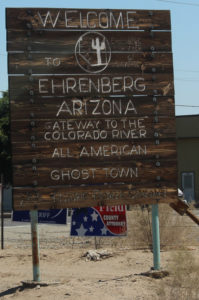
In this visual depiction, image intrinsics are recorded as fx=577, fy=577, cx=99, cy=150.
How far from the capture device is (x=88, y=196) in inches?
350

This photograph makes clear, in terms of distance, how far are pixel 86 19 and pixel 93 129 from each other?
5.65 ft

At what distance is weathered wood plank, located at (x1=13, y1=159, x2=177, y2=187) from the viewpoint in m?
8.69

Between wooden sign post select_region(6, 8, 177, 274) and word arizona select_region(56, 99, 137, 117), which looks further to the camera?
word arizona select_region(56, 99, 137, 117)

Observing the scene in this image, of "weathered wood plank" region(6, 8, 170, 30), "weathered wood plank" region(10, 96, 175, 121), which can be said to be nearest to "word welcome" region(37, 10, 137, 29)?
"weathered wood plank" region(6, 8, 170, 30)

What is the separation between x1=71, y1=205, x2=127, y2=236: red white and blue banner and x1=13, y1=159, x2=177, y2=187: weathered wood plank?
207cm

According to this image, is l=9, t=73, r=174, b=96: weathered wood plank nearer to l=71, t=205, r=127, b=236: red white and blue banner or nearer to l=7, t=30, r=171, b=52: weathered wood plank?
l=7, t=30, r=171, b=52: weathered wood plank

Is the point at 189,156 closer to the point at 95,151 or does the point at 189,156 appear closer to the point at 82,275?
the point at 82,275

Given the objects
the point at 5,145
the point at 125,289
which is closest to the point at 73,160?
the point at 125,289

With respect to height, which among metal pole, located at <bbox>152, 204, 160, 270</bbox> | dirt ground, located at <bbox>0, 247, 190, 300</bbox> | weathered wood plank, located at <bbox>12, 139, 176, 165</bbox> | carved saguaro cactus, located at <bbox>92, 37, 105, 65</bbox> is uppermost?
carved saguaro cactus, located at <bbox>92, 37, 105, 65</bbox>

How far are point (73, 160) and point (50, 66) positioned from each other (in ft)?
A: 4.86

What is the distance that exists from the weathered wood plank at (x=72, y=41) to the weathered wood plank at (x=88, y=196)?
2.14 metres

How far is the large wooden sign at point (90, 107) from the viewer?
8719 millimetres

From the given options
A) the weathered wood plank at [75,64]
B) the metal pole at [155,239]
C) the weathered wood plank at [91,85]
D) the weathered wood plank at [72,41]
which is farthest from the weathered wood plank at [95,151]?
the weathered wood plank at [72,41]

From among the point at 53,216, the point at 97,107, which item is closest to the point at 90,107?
the point at 97,107
